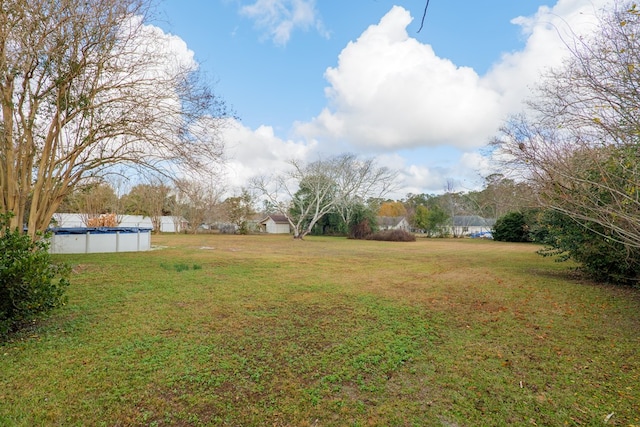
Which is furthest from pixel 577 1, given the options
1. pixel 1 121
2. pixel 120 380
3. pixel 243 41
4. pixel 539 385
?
pixel 1 121

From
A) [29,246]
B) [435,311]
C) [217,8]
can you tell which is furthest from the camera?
[217,8]

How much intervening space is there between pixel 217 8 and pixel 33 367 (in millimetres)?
7957

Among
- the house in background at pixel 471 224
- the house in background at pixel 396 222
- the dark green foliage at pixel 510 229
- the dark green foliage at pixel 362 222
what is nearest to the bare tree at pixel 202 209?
the dark green foliage at pixel 362 222

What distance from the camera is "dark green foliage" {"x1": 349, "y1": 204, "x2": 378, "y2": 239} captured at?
102 feet

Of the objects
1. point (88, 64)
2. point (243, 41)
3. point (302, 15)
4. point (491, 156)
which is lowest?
point (491, 156)

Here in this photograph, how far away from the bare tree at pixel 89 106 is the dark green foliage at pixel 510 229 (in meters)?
29.0

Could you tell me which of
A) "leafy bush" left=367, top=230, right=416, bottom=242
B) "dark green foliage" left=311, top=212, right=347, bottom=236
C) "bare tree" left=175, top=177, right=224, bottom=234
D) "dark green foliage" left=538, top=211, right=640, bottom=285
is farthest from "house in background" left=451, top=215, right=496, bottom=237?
"dark green foliage" left=538, top=211, right=640, bottom=285

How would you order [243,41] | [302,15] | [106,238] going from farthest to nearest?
[106,238] < [243,41] < [302,15]

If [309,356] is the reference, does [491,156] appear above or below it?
above

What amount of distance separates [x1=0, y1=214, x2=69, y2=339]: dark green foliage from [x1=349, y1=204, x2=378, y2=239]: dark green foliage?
92.7 feet

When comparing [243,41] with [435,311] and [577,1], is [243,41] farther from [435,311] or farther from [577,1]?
[435,311]

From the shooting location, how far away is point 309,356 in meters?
3.11

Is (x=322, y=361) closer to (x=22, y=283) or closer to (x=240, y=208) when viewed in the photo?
(x=22, y=283)

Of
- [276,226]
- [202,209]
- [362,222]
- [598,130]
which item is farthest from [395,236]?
[598,130]
